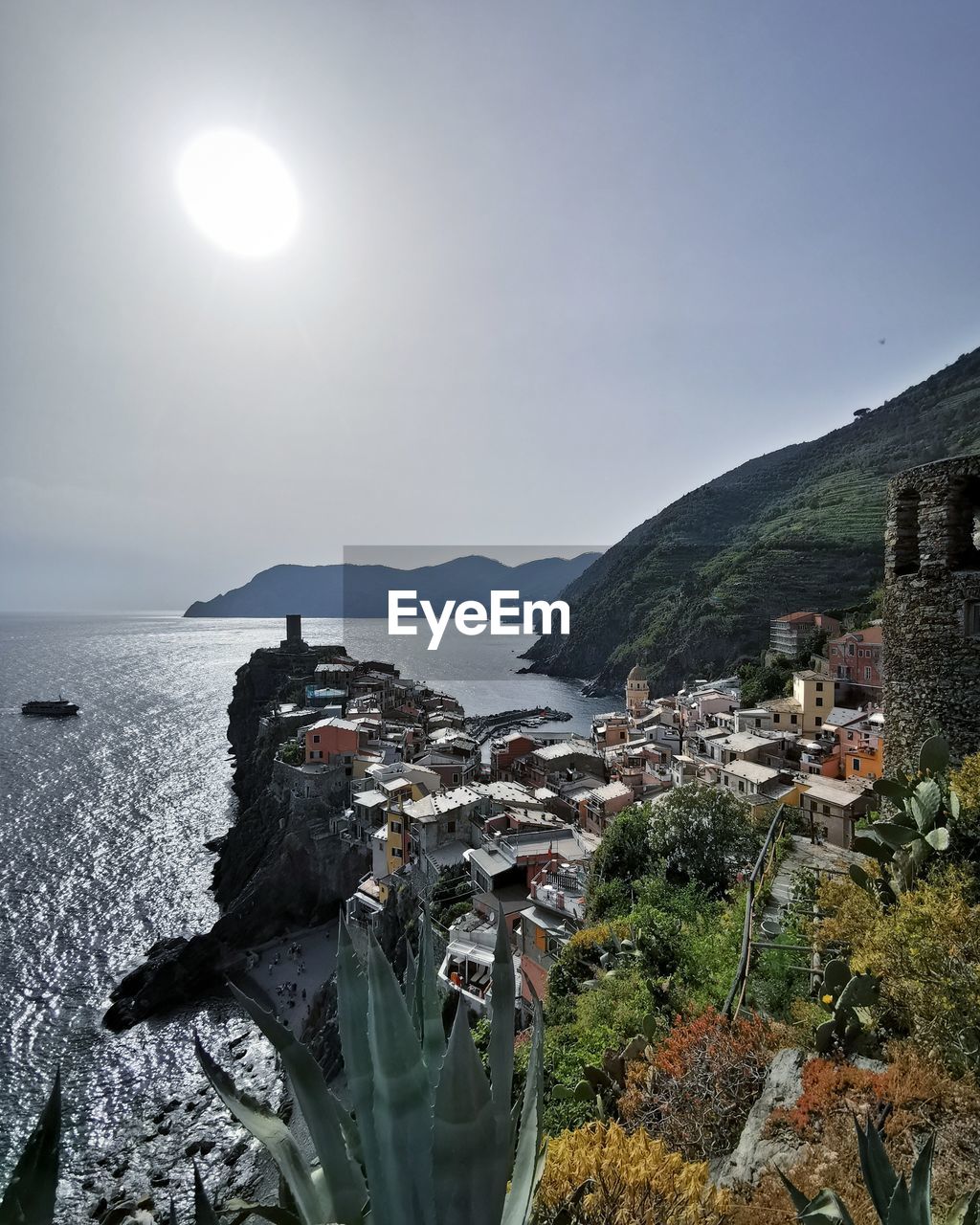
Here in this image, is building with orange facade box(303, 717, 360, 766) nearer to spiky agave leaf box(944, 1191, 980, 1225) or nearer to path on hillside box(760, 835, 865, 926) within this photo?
path on hillside box(760, 835, 865, 926)

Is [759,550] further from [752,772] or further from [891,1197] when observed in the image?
[891,1197]

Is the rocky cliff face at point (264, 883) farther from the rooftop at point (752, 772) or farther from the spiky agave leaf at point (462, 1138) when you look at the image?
the spiky agave leaf at point (462, 1138)

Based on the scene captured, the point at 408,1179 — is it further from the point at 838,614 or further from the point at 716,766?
the point at 838,614

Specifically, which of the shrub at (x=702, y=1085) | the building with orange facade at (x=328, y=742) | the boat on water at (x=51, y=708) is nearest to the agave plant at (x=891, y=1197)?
the shrub at (x=702, y=1085)

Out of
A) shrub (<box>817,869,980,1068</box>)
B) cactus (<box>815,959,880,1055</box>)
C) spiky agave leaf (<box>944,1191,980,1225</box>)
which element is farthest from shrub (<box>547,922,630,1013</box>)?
spiky agave leaf (<box>944,1191,980,1225</box>)

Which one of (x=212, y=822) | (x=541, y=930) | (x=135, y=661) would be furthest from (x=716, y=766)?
(x=135, y=661)
